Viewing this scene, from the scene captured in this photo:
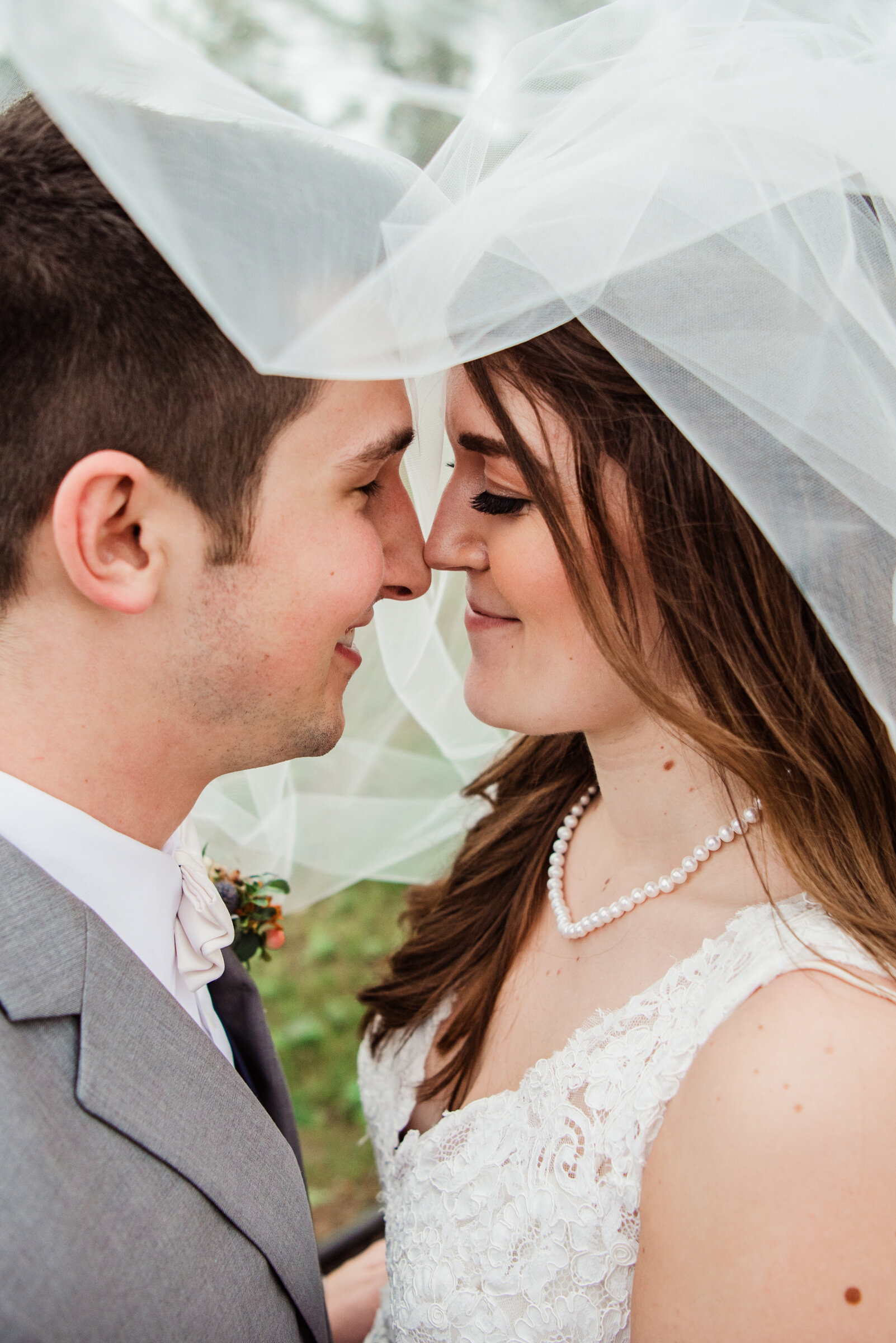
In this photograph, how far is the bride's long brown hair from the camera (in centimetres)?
188

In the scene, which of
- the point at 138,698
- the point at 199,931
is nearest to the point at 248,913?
the point at 199,931

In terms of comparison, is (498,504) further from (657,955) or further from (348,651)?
(657,955)

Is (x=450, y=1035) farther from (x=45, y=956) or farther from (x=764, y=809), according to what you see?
(x=45, y=956)

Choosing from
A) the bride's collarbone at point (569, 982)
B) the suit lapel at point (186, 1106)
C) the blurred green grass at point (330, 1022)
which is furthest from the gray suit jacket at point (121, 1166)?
the blurred green grass at point (330, 1022)

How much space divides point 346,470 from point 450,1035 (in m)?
1.33

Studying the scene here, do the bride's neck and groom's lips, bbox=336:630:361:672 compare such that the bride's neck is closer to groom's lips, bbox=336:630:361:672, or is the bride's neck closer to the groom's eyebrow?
groom's lips, bbox=336:630:361:672

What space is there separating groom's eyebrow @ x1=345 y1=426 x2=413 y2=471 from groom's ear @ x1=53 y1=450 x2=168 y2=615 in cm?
36

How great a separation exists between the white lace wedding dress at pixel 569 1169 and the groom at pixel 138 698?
0.94 ft

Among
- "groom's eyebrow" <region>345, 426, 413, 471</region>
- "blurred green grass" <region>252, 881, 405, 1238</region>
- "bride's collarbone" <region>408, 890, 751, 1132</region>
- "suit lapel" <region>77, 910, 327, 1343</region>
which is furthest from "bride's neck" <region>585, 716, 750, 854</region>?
"blurred green grass" <region>252, 881, 405, 1238</region>

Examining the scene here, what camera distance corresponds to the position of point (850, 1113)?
1.56 metres

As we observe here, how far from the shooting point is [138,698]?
1.90 m

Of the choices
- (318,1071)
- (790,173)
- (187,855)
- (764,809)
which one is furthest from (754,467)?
(318,1071)

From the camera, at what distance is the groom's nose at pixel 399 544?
2174mm

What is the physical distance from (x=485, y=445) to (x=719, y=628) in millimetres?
561
